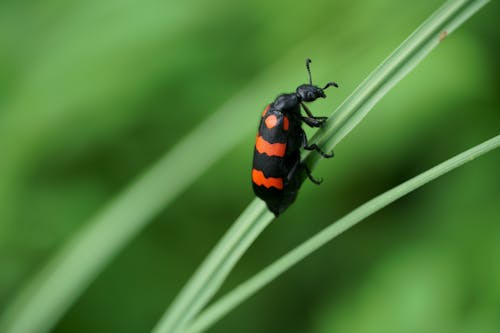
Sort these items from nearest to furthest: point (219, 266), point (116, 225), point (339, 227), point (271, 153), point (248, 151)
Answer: point (339, 227) → point (219, 266) → point (271, 153) → point (116, 225) → point (248, 151)

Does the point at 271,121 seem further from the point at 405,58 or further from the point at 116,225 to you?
the point at 116,225

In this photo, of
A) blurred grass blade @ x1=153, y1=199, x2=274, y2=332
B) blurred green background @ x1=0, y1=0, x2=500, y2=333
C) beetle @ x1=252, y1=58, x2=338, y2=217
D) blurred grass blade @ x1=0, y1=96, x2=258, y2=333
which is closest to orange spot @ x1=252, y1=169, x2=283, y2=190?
beetle @ x1=252, y1=58, x2=338, y2=217

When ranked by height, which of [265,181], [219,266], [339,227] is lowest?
[339,227]

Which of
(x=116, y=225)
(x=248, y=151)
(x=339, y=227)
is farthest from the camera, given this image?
(x=248, y=151)

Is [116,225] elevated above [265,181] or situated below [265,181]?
above

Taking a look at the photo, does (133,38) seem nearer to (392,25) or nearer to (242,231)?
(392,25)

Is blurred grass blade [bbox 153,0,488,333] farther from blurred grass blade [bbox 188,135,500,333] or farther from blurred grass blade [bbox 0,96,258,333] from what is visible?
blurred grass blade [bbox 0,96,258,333]

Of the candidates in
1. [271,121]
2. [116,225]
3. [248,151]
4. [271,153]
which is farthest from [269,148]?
[116,225]
